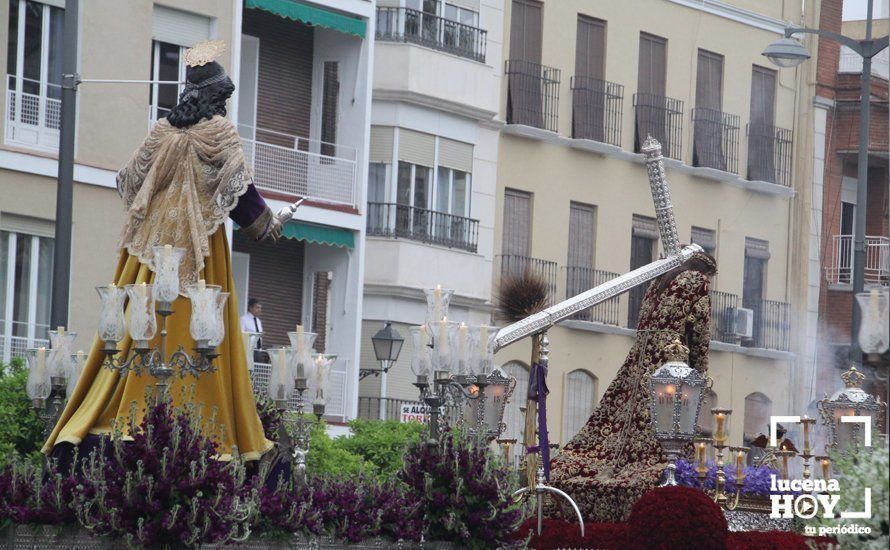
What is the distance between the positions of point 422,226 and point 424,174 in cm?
92

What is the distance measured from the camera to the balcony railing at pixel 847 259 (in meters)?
41.5

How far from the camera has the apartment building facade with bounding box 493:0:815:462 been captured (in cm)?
3609

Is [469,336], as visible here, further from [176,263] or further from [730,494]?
[730,494]

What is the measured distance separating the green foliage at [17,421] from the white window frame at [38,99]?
8367 millimetres

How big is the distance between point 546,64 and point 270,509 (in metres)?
23.9

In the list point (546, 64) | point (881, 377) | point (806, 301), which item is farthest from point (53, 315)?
point (806, 301)

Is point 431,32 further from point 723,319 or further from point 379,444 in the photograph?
point 379,444

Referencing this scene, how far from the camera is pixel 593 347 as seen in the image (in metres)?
36.8

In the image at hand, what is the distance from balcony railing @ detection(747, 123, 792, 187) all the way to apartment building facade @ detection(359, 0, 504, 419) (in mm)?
7248

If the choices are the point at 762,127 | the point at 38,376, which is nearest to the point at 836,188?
the point at 762,127

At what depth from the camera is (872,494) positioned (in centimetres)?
1012

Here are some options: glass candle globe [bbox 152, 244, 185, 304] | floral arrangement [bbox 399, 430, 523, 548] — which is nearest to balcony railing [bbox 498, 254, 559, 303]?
floral arrangement [bbox 399, 430, 523, 548]

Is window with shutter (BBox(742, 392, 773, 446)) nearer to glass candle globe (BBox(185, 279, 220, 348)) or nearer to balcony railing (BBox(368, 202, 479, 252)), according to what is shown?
balcony railing (BBox(368, 202, 479, 252))

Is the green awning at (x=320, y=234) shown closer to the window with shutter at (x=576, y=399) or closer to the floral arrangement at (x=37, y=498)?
the window with shutter at (x=576, y=399)
